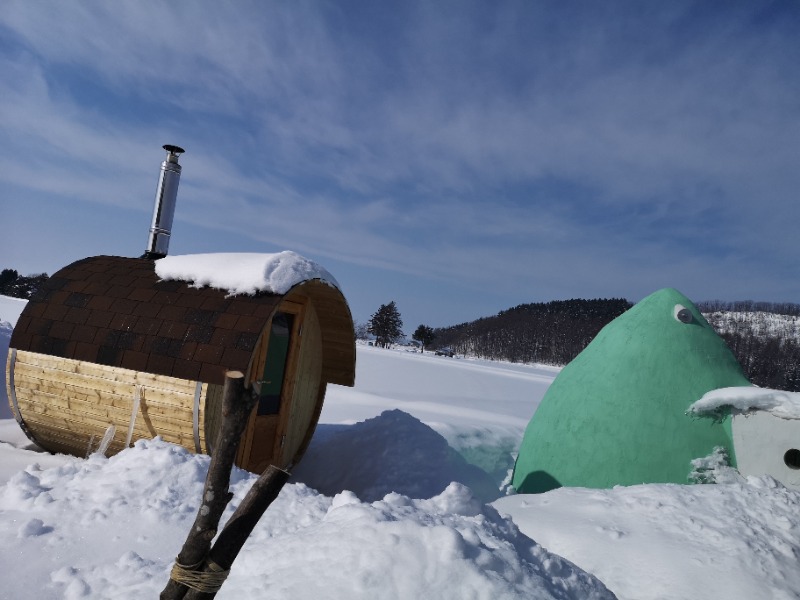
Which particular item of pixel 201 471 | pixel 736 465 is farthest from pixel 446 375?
pixel 201 471

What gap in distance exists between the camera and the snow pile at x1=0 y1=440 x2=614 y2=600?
2557mm

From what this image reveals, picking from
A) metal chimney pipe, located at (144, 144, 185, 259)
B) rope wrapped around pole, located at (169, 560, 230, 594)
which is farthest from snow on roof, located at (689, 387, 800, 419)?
metal chimney pipe, located at (144, 144, 185, 259)

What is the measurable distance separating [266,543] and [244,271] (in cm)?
376

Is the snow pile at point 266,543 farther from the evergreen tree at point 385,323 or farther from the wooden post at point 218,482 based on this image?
the evergreen tree at point 385,323

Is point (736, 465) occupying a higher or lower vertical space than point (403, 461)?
higher

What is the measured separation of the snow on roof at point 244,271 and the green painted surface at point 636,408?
3.80 m

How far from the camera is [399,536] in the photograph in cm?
274

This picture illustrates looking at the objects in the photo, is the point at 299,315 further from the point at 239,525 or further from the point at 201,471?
the point at 239,525

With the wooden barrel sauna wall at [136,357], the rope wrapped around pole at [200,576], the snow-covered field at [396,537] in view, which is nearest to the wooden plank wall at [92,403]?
the wooden barrel sauna wall at [136,357]

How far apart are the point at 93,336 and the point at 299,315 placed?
2.51 metres

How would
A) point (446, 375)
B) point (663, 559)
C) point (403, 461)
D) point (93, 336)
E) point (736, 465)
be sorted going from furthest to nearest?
point (446, 375) → point (403, 461) → point (736, 465) → point (93, 336) → point (663, 559)

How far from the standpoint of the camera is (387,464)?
8.12 metres

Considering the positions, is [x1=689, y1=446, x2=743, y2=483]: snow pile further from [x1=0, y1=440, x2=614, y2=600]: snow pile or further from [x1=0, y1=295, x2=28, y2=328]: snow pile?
[x1=0, y1=295, x2=28, y2=328]: snow pile

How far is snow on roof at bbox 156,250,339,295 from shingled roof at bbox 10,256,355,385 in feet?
0.39
